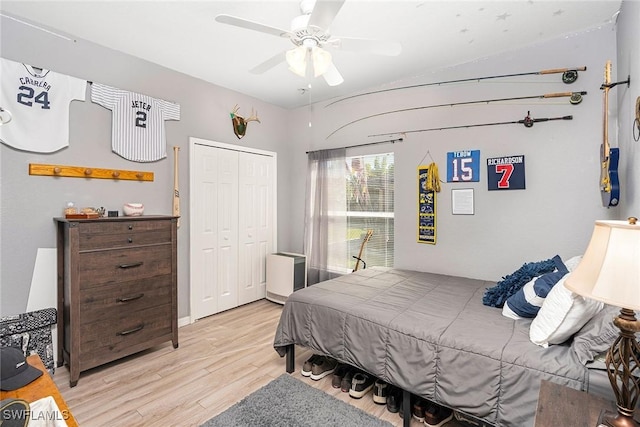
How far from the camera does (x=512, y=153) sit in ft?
9.03

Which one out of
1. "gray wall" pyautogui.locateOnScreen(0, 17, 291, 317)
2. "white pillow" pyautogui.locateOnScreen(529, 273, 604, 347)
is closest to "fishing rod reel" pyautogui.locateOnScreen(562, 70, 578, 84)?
"white pillow" pyautogui.locateOnScreen(529, 273, 604, 347)

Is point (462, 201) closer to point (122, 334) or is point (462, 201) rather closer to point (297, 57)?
point (297, 57)

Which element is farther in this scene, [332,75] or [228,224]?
[228,224]

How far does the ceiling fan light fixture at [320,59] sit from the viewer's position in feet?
6.46

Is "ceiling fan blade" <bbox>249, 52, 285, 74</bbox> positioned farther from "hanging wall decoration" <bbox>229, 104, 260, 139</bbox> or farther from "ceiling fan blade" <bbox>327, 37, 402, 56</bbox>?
"hanging wall decoration" <bbox>229, 104, 260, 139</bbox>

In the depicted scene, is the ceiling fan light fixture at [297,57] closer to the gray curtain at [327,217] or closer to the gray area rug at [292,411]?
the gray curtain at [327,217]

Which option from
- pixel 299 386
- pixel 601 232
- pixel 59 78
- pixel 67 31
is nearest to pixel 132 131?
pixel 59 78

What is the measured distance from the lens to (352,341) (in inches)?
78.2

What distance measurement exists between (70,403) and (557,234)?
12.9ft

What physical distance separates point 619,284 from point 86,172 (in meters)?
3.40

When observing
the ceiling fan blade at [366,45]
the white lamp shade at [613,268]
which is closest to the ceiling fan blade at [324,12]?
the ceiling fan blade at [366,45]

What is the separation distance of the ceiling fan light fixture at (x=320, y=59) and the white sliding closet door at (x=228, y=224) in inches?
75.5

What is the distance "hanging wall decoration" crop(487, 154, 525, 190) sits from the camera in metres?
2.70

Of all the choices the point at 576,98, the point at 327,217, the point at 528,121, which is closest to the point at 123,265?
the point at 327,217
